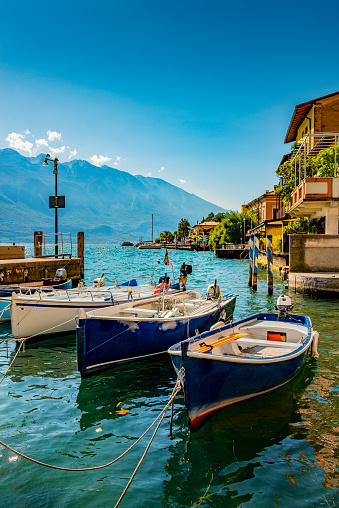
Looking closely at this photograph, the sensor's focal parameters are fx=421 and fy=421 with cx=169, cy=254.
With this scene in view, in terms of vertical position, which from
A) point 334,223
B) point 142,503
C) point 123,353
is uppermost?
point 334,223

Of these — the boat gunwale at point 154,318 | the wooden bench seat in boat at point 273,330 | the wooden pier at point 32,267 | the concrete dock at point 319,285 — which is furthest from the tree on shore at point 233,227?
the wooden bench seat in boat at point 273,330

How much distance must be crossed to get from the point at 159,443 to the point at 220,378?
1.51m

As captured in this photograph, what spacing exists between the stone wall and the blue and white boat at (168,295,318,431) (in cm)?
1486

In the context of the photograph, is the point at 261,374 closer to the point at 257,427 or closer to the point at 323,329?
the point at 257,427

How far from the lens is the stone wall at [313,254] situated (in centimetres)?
2488

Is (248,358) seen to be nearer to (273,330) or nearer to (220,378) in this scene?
(220,378)

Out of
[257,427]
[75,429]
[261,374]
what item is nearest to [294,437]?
[257,427]

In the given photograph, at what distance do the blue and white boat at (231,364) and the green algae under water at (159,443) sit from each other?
19.7 inches

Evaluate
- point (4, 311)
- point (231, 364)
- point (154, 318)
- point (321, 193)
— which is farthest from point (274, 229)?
point (231, 364)

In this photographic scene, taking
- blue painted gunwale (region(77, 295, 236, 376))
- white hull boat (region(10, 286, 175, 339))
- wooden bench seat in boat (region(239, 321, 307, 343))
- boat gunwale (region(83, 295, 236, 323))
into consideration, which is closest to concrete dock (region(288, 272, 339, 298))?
boat gunwale (region(83, 295, 236, 323))

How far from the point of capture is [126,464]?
651 centimetres

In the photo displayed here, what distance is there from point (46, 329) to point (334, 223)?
759 inches

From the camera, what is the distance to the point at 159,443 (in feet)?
23.5

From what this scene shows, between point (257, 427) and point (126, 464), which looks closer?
point (126, 464)
